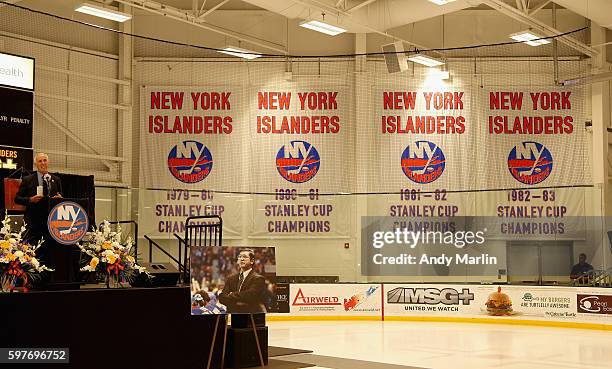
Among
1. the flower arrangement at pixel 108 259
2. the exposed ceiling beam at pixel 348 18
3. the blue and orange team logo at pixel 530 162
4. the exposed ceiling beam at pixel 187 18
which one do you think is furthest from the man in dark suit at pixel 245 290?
the blue and orange team logo at pixel 530 162

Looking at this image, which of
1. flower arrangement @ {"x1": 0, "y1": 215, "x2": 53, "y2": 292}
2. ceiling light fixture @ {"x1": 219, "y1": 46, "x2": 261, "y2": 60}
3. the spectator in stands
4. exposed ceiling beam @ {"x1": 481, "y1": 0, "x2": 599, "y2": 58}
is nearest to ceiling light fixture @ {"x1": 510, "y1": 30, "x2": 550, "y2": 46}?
exposed ceiling beam @ {"x1": 481, "y1": 0, "x2": 599, "y2": 58}

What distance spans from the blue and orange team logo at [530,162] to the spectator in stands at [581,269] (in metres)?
4.24

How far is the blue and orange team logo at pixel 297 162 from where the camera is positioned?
20.0 metres

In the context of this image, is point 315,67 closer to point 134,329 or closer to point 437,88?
point 437,88

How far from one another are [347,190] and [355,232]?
7.94ft

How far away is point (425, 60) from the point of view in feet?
60.5

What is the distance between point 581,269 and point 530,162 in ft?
15.2

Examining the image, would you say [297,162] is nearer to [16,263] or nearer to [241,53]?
[241,53]

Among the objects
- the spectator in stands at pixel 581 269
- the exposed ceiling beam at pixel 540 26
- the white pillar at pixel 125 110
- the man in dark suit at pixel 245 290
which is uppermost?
the exposed ceiling beam at pixel 540 26

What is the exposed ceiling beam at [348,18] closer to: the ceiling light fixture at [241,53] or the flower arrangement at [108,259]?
the ceiling light fixture at [241,53]

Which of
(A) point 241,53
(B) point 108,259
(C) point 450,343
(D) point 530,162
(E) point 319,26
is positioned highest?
(E) point 319,26

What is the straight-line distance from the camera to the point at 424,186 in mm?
19984

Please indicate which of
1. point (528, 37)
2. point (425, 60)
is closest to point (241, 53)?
point (425, 60)

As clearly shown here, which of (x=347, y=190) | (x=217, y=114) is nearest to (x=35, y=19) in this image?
(x=217, y=114)
